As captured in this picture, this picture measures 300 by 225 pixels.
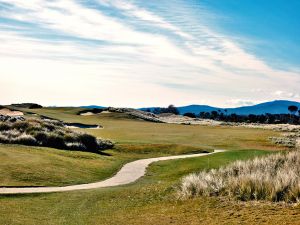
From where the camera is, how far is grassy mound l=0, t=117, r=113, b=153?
41406 millimetres

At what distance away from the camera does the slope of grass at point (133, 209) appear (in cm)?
1365

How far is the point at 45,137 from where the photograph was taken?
43.6 metres

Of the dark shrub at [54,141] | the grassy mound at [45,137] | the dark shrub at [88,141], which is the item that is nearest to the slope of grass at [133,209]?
the grassy mound at [45,137]

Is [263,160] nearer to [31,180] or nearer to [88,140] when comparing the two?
[31,180]

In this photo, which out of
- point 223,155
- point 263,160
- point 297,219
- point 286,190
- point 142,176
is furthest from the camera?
point 223,155

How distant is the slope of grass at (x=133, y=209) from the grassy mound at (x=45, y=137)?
19.6 m

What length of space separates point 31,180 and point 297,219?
16.7 meters

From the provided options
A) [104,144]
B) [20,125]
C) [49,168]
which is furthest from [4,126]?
[49,168]

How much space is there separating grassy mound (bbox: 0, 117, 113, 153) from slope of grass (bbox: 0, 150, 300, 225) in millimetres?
19650

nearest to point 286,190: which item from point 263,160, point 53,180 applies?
point 263,160

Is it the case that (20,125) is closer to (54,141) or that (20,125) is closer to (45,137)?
(45,137)


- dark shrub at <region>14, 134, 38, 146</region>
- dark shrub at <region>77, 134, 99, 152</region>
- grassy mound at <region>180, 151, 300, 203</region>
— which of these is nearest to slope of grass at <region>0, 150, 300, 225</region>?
grassy mound at <region>180, 151, 300, 203</region>

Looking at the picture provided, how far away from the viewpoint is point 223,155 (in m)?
37.7

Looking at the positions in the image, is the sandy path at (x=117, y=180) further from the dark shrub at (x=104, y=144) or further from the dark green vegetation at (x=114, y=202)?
the dark shrub at (x=104, y=144)
